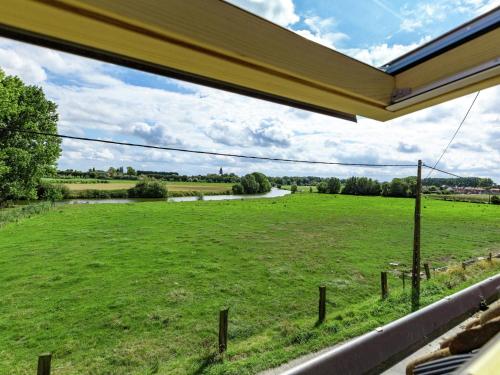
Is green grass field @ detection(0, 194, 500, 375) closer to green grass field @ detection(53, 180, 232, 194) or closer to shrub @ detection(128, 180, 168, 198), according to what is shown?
green grass field @ detection(53, 180, 232, 194)

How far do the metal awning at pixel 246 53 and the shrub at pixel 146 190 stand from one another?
50195mm

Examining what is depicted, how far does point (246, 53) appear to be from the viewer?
123 centimetres

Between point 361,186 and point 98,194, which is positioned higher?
point 361,186

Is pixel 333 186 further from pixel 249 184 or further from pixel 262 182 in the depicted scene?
pixel 249 184

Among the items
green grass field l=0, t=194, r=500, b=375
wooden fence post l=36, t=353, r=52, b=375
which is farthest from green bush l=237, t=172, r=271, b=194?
wooden fence post l=36, t=353, r=52, b=375

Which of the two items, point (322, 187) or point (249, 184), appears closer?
point (249, 184)

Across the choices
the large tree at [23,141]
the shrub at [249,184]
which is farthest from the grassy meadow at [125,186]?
the large tree at [23,141]

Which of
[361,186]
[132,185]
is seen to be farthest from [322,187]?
[132,185]

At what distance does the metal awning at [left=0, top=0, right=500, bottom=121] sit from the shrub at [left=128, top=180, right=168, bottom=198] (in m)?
50.2

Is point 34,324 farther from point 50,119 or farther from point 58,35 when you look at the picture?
point 50,119

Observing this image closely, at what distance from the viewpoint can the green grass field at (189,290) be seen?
5707mm

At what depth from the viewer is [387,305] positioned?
703 cm

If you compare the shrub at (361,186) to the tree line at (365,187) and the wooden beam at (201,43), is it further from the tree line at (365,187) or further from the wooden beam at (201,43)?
the wooden beam at (201,43)

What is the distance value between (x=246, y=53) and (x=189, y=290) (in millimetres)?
9285
